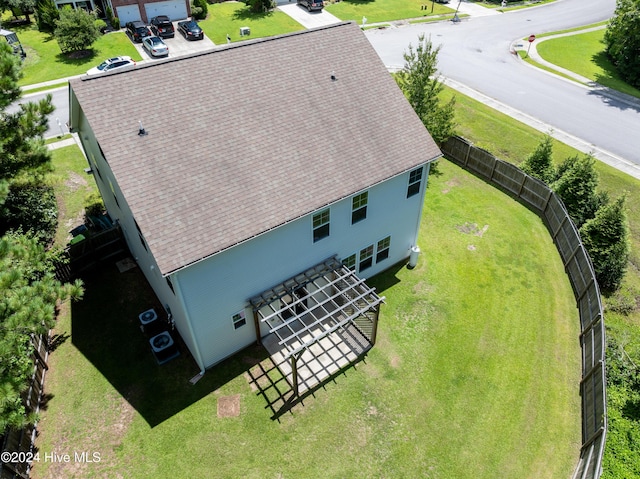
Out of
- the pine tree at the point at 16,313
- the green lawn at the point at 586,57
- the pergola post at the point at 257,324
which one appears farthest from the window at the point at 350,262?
the green lawn at the point at 586,57

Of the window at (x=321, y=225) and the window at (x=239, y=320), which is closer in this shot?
the window at (x=321, y=225)

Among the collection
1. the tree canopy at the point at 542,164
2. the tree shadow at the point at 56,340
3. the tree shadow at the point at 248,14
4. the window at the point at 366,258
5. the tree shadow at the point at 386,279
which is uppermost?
the tree shadow at the point at 248,14

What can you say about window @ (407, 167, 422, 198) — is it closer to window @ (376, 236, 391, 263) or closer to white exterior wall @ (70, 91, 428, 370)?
white exterior wall @ (70, 91, 428, 370)

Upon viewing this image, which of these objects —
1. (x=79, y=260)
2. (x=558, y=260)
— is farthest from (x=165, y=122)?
(x=558, y=260)

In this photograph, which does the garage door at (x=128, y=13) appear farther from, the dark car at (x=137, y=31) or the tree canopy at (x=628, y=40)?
the tree canopy at (x=628, y=40)

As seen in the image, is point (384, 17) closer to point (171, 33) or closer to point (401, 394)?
point (171, 33)

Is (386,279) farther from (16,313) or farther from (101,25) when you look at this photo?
(101,25)

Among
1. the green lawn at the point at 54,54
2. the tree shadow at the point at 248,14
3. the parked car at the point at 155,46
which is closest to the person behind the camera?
the green lawn at the point at 54,54

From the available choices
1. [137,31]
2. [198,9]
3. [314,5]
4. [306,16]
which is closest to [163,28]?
[137,31]
